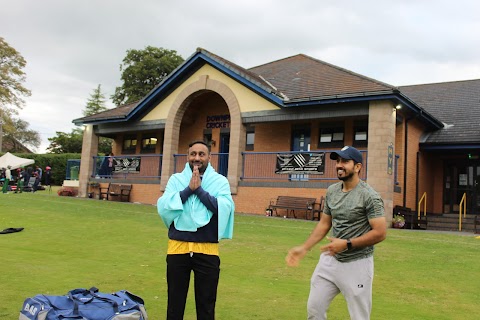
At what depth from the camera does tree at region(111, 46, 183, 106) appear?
4403 centimetres

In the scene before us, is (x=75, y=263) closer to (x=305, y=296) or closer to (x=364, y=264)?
(x=305, y=296)

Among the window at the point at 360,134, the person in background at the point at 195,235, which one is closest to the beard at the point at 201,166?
the person in background at the point at 195,235

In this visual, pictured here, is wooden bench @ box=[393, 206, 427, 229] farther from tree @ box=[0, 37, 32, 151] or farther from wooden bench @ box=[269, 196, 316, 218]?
tree @ box=[0, 37, 32, 151]

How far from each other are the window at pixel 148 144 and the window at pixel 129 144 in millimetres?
743

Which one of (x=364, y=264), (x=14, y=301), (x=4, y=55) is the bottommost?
(x=14, y=301)

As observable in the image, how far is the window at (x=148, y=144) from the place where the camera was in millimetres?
24395

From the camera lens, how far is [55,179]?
130 ft

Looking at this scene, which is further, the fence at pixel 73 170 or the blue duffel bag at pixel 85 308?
the fence at pixel 73 170

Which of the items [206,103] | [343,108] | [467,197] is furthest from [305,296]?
[206,103]

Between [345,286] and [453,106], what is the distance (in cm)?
1985

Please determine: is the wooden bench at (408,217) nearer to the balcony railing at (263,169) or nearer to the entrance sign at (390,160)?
the entrance sign at (390,160)

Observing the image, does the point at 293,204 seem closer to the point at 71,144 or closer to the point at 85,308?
the point at 85,308

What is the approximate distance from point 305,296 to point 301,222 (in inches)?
342

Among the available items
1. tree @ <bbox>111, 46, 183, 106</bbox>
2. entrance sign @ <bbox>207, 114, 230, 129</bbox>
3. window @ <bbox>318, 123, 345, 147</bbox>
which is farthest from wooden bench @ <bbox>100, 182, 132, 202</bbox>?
tree @ <bbox>111, 46, 183, 106</bbox>
